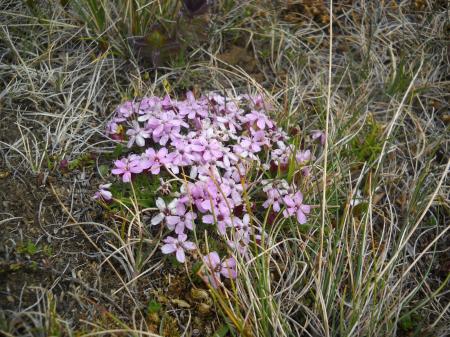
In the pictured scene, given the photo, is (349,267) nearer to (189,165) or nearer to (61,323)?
(189,165)

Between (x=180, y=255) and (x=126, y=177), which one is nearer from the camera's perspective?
(x=180, y=255)

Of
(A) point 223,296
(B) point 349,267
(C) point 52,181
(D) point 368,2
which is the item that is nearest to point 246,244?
(A) point 223,296

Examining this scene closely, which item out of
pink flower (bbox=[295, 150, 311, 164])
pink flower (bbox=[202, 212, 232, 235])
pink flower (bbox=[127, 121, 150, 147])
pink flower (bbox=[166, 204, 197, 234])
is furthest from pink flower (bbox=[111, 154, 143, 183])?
pink flower (bbox=[295, 150, 311, 164])

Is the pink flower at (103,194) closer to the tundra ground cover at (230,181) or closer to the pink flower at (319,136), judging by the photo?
the tundra ground cover at (230,181)

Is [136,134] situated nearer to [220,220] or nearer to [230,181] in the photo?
[230,181]

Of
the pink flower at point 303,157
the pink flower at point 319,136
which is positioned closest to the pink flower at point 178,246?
the pink flower at point 303,157

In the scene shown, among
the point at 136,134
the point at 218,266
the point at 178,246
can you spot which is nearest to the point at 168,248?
the point at 178,246

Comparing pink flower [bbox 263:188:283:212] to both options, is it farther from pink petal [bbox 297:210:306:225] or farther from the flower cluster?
pink petal [bbox 297:210:306:225]
